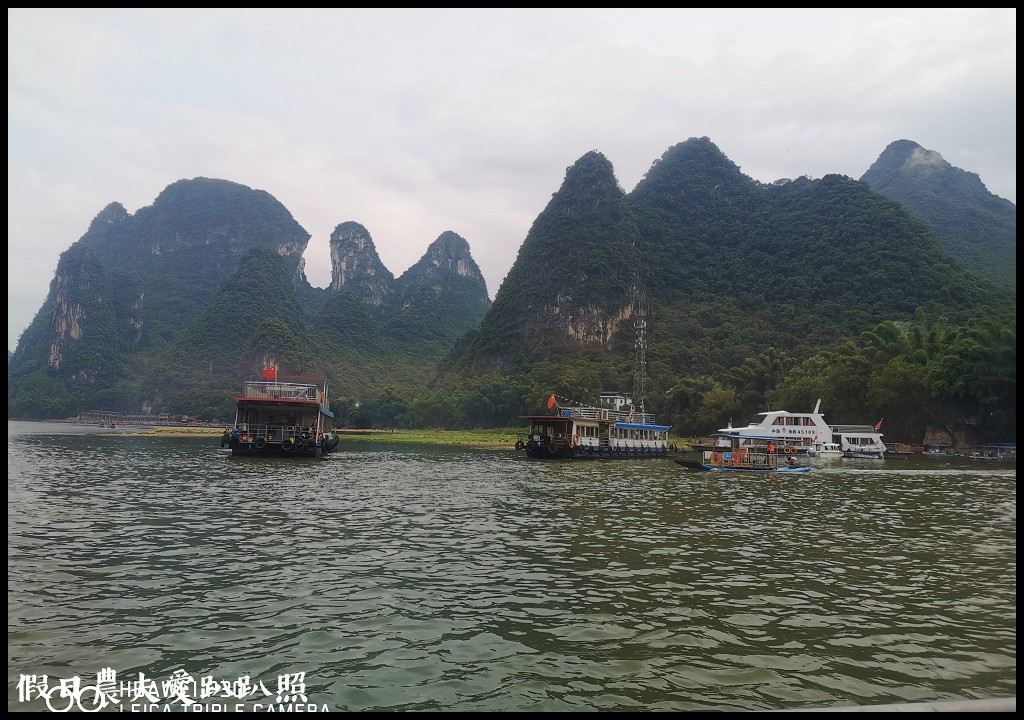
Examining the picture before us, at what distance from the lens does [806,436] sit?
52.4m

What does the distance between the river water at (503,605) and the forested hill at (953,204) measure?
89.7m

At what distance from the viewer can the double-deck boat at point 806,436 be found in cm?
4988

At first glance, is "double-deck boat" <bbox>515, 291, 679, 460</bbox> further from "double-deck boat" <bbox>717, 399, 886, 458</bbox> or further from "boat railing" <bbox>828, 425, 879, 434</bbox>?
"boat railing" <bbox>828, 425, 879, 434</bbox>

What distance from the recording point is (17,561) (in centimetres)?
1164

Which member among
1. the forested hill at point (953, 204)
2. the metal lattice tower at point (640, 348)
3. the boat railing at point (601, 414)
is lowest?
the boat railing at point (601, 414)

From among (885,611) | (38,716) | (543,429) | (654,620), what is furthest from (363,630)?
(543,429)

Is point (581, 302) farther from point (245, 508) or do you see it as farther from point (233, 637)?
point (233, 637)

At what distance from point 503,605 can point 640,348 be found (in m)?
96.7

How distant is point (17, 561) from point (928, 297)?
333 feet

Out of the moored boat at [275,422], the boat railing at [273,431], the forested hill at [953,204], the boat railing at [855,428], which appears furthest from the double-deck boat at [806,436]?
the forested hill at [953,204]

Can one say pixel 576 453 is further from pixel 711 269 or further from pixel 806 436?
pixel 711 269

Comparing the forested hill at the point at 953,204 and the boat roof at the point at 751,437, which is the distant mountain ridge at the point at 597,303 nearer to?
the forested hill at the point at 953,204

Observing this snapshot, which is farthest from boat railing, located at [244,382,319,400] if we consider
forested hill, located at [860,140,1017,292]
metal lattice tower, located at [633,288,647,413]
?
forested hill, located at [860,140,1017,292]

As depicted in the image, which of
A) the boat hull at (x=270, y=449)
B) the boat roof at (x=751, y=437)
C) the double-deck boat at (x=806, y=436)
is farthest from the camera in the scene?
the double-deck boat at (x=806, y=436)
